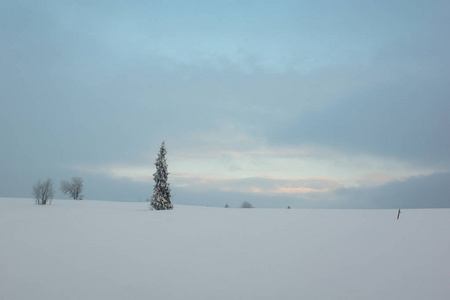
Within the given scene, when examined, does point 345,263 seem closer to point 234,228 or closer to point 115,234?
point 234,228

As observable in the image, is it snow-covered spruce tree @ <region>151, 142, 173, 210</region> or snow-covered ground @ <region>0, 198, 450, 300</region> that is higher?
snow-covered spruce tree @ <region>151, 142, 173, 210</region>

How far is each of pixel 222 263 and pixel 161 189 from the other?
32218 millimetres

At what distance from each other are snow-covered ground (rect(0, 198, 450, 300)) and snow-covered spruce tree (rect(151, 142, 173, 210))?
69.6ft

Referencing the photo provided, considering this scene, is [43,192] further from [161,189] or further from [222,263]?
[222,263]

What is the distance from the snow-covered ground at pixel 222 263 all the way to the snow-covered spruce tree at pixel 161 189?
21.2 meters

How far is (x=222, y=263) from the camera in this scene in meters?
14.3

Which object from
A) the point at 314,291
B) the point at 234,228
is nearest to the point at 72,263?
the point at 314,291

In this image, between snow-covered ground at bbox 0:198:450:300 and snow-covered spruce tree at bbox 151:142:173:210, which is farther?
snow-covered spruce tree at bbox 151:142:173:210

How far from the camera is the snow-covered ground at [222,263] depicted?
425 inches

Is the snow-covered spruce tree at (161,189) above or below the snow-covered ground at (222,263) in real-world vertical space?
above

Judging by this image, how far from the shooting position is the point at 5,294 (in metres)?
10.2

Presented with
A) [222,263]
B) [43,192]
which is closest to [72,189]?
[43,192]

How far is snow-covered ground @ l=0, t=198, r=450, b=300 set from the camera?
10.8 metres

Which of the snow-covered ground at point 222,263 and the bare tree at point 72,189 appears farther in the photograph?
the bare tree at point 72,189
